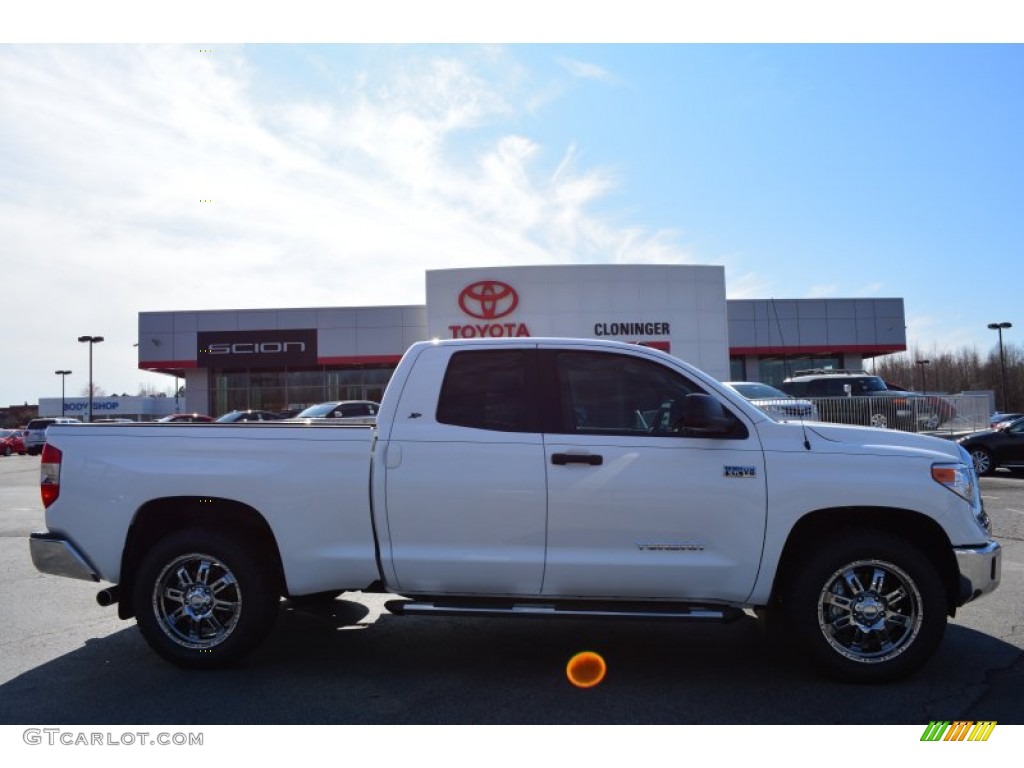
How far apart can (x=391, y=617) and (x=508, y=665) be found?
1.62m

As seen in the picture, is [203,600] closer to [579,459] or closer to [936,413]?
[579,459]

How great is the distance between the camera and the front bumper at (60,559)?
479 centimetres

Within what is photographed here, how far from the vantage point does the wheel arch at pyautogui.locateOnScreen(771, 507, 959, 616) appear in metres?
4.52

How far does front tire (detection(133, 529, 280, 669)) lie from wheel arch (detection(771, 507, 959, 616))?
314 centimetres

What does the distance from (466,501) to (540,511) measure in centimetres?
44

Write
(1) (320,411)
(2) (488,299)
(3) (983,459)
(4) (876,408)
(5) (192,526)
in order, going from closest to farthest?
(5) (192,526)
(3) (983,459)
(1) (320,411)
(4) (876,408)
(2) (488,299)

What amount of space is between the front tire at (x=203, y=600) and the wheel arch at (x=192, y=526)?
0.11m

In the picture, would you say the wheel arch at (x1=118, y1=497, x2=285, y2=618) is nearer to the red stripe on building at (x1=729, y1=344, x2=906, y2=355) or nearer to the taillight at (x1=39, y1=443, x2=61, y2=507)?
the taillight at (x1=39, y1=443, x2=61, y2=507)

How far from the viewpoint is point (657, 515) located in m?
4.45

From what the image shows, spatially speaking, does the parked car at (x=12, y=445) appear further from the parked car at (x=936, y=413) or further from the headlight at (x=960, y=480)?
the headlight at (x=960, y=480)

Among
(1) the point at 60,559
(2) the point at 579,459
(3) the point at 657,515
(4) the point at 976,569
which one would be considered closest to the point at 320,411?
(1) the point at 60,559

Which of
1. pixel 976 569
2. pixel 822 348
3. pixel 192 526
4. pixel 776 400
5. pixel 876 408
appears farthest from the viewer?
pixel 822 348

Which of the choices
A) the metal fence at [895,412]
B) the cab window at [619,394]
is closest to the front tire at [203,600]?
the cab window at [619,394]
